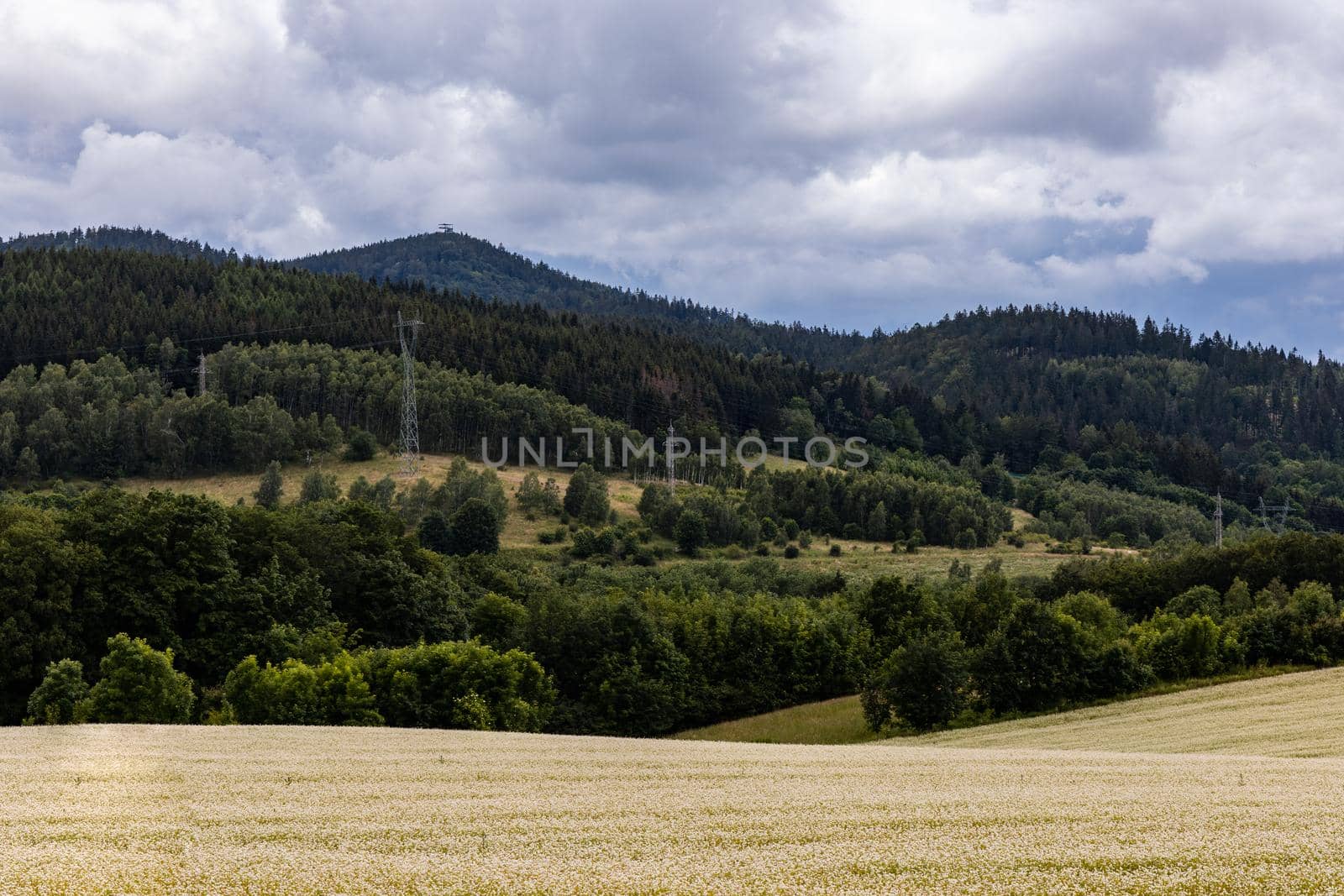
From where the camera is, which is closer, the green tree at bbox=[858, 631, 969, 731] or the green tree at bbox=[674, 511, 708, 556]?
the green tree at bbox=[858, 631, 969, 731]

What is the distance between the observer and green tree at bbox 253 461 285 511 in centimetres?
16200

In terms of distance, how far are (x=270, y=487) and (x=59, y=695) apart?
343 ft

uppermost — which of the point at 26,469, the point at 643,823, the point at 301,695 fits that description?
the point at 26,469

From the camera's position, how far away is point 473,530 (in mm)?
152250

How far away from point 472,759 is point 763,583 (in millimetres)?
102471

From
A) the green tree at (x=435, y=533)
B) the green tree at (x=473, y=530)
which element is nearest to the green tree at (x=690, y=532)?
the green tree at (x=473, y=530)

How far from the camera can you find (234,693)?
6316 cm

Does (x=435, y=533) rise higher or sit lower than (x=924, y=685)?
higher

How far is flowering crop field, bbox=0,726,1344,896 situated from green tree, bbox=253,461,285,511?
125924 mm

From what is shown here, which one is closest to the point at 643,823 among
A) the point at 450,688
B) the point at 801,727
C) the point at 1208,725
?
the point at 1208,725

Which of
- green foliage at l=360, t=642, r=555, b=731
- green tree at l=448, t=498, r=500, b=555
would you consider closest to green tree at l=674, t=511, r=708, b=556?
green tree at l=448, t=498, r=500, b=555

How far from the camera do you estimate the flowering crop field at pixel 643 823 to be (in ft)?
71.1

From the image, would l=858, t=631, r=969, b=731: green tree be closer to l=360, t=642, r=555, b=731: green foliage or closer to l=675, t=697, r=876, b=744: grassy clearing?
l=675, t=697, r=876, b=744: grassy clearing

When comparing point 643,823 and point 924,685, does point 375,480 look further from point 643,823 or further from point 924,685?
point 643,823
